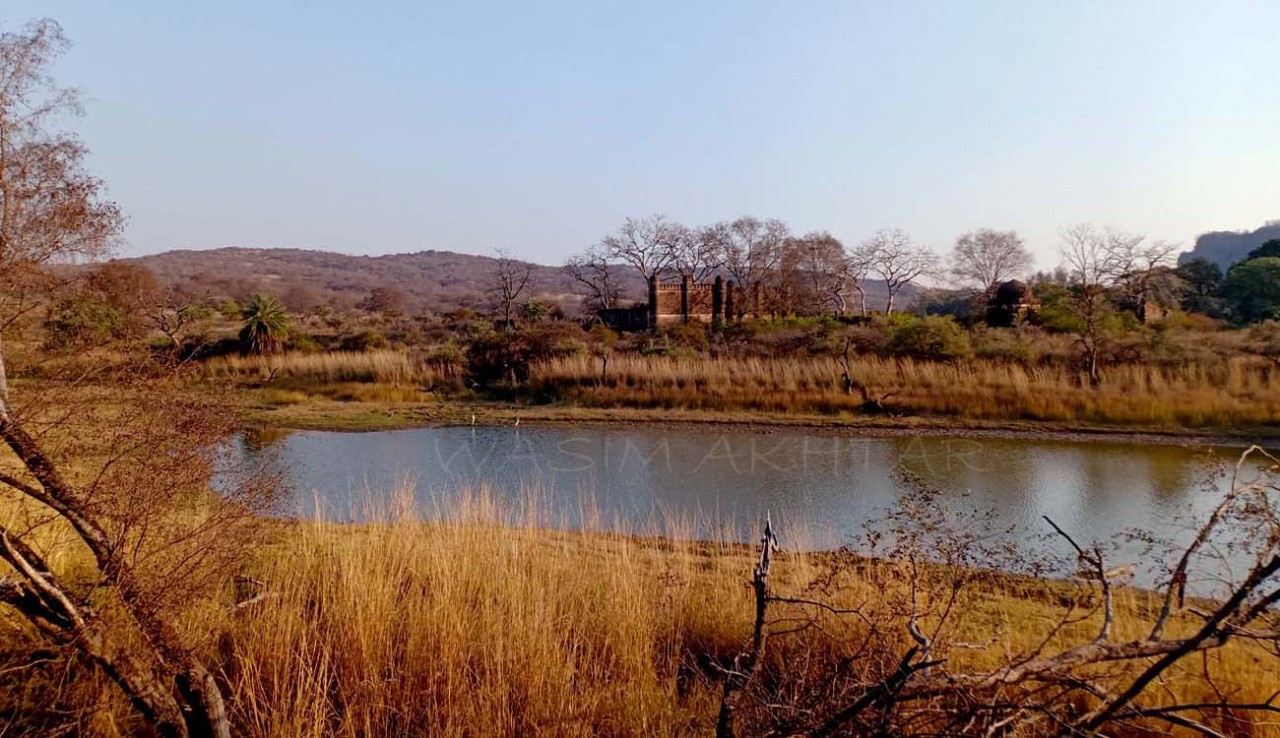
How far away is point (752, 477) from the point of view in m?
12.8

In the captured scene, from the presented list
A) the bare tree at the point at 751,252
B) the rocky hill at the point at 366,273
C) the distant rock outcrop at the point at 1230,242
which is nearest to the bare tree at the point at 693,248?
the bare tree at the point at 751,252

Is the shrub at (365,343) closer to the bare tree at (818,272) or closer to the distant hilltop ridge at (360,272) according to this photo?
the bare tree at (818,272)

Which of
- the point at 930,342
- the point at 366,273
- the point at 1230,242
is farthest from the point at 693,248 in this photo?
the point at 366,273

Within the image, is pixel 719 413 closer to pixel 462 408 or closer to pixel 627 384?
pixel 627 384

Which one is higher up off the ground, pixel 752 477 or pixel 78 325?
pixel 78 325

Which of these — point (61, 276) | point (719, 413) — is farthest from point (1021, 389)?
point (61, 276)

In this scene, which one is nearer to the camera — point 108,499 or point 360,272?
point 108,499

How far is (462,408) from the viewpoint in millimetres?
22906

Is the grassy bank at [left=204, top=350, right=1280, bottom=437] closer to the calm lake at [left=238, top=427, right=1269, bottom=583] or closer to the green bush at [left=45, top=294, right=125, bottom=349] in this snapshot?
the calm lake at [left=238, top=427, right=1269, bottom=583]

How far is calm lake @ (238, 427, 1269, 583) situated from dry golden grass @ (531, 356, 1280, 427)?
2.48 meters

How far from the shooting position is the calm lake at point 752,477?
31.3ft

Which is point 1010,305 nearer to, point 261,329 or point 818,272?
point 818,272

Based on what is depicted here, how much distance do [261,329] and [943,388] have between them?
2664 cm

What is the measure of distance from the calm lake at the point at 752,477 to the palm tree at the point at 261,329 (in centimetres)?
1539
